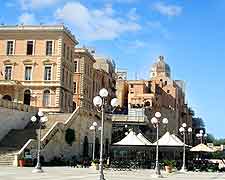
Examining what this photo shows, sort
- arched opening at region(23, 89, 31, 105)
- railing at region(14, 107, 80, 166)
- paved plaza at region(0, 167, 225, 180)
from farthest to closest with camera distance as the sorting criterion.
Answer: arched opening at region(23, 89, 31, 105) < railing at region(14, 107, 80, 166) < paved plaza at region(0, 167, 225, 180)

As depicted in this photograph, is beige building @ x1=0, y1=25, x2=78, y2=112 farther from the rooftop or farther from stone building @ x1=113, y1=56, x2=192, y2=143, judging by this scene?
stone building @ x1=113, y1=56, x2=192, y2=143

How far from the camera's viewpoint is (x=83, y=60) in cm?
8081

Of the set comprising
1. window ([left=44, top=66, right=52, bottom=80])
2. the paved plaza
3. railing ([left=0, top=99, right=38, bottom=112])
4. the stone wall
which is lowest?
the paved plaza

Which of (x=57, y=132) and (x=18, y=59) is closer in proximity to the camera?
(x=57, y=132)

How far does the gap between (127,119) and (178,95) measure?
164 feet

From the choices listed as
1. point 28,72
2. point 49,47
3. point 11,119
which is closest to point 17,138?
point 11,119

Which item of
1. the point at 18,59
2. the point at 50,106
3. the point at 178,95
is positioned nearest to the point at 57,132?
the point at 50,106

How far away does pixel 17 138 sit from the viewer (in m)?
49.9

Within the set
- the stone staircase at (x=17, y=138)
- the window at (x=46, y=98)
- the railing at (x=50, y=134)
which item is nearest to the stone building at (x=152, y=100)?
the window at (x=46, y=98)

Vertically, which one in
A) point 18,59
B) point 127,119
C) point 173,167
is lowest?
point 173,167

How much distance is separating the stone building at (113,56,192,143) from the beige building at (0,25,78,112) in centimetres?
2352

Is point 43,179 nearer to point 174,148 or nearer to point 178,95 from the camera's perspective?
point 174,148

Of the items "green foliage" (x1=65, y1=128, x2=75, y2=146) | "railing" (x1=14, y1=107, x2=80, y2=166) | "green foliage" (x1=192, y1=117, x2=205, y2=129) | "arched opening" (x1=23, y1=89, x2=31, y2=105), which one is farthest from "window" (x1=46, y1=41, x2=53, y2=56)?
"green foliage" (x1=192, y1=117, x2=205, y2=129)

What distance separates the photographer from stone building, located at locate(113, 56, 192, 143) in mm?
90438
